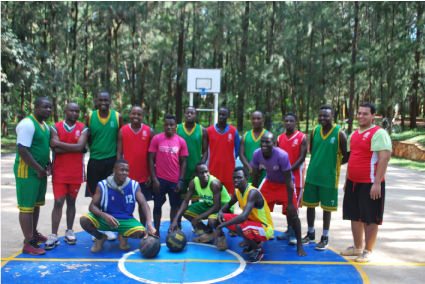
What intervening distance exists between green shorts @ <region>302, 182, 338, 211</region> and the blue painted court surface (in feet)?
1.96

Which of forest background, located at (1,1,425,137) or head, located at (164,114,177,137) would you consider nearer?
head, located at (164,114,177,137)

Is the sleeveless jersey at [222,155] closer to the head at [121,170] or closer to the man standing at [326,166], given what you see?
the man standing at [326,166]

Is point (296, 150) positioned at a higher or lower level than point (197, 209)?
higher

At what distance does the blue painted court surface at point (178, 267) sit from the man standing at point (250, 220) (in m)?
0.24

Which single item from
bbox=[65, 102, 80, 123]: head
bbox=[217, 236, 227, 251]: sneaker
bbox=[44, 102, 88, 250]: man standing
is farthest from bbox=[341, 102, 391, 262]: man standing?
bbox=[65, 102, 80, 123]: head

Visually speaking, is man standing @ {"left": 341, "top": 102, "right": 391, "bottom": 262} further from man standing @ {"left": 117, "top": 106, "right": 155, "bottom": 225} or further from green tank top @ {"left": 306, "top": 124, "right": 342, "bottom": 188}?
man standing @ {"left": 117, "top": 106, "right": 155, "bottom": 225}

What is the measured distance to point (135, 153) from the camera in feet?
16.5

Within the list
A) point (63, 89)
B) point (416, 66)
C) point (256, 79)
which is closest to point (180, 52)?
point (256, 79)

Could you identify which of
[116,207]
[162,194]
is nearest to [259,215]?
[162,194]

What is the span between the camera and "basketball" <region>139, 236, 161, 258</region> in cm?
440

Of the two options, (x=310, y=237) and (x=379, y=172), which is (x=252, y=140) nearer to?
(x=310, y=237)

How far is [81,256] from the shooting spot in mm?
4434

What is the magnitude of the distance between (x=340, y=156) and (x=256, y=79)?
2290 cm

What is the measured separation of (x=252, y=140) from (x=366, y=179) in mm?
1759
